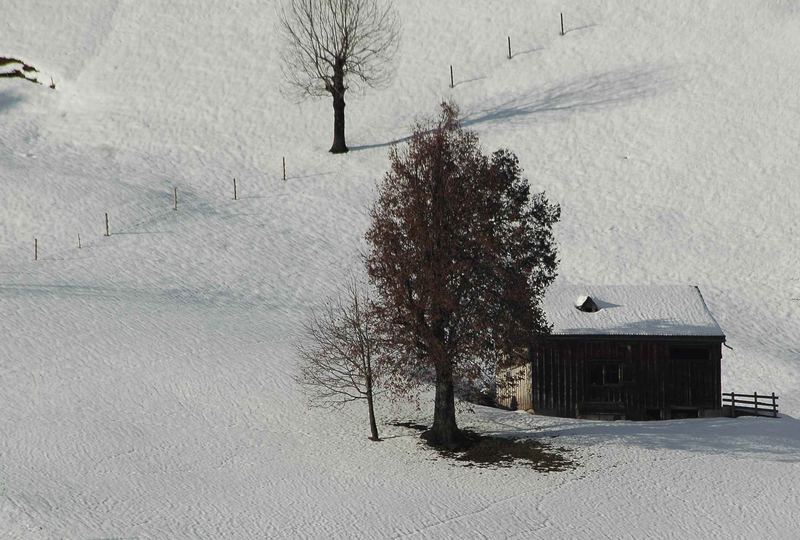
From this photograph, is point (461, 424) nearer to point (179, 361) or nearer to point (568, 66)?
point (179, 361)

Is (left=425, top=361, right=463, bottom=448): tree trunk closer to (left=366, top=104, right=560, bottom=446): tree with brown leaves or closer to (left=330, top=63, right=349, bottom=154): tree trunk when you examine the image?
(left=366, top=104, right=560, bottom=446): tree with brown leaves

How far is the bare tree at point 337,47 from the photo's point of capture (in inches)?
2447

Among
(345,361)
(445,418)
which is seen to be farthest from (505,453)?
(345,361)

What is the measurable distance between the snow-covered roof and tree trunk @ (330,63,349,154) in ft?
80.2

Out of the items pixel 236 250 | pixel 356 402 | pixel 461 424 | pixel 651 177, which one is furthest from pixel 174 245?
pixel 651 177

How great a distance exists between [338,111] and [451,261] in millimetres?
30786

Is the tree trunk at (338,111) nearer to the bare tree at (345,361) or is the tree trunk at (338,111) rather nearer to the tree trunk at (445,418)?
the bare tree at (345,361)

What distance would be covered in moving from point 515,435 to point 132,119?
3938cm

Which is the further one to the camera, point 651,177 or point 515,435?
point 651,177

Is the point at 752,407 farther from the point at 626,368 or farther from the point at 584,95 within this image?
the point at 584,95

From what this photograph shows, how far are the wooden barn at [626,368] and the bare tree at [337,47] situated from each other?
27.3 m

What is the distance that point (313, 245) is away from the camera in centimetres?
5406

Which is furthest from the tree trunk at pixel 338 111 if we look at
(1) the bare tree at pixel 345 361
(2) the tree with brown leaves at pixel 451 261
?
(2) the tree with brown leaves at pixel 451 261

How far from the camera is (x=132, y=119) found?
65.8m
